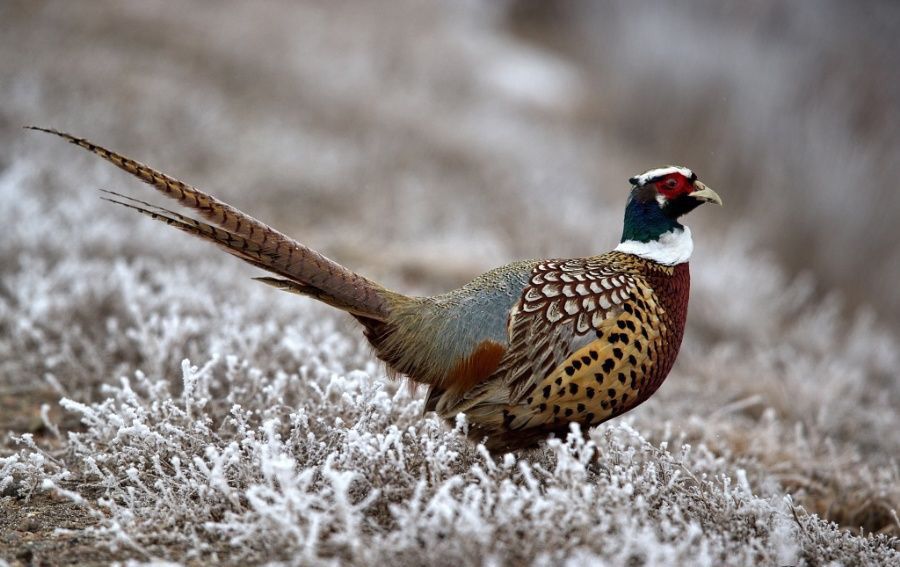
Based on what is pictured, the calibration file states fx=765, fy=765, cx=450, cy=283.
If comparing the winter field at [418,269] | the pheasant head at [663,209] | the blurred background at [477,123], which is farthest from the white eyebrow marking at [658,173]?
the blurred background at [477,123]

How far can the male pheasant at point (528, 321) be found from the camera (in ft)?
7.53

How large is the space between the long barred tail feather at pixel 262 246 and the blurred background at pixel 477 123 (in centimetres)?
284

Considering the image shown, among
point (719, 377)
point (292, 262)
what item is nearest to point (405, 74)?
point (719, 377)

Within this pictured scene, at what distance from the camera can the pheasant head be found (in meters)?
2.59

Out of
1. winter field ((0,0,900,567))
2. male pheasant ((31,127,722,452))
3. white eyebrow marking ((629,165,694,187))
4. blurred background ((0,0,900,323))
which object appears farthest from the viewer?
blurred background ((0,0,900,323))

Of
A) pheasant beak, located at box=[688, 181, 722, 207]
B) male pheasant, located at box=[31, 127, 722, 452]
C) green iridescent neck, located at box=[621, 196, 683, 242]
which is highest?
pheasant beak, located at box=[688, 181, 722, 207]

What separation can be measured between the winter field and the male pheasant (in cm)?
15

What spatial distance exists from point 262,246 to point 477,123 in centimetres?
731

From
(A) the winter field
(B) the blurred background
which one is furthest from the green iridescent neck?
(B) the blurred background

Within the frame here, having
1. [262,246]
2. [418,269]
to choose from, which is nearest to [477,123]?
[418,269]

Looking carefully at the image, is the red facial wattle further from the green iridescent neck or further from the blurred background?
the blurred background

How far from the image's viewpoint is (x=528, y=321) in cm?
241

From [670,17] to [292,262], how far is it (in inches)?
366

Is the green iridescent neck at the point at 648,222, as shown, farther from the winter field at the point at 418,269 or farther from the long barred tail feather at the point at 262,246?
the long barred tail feather at the point at 262,246
